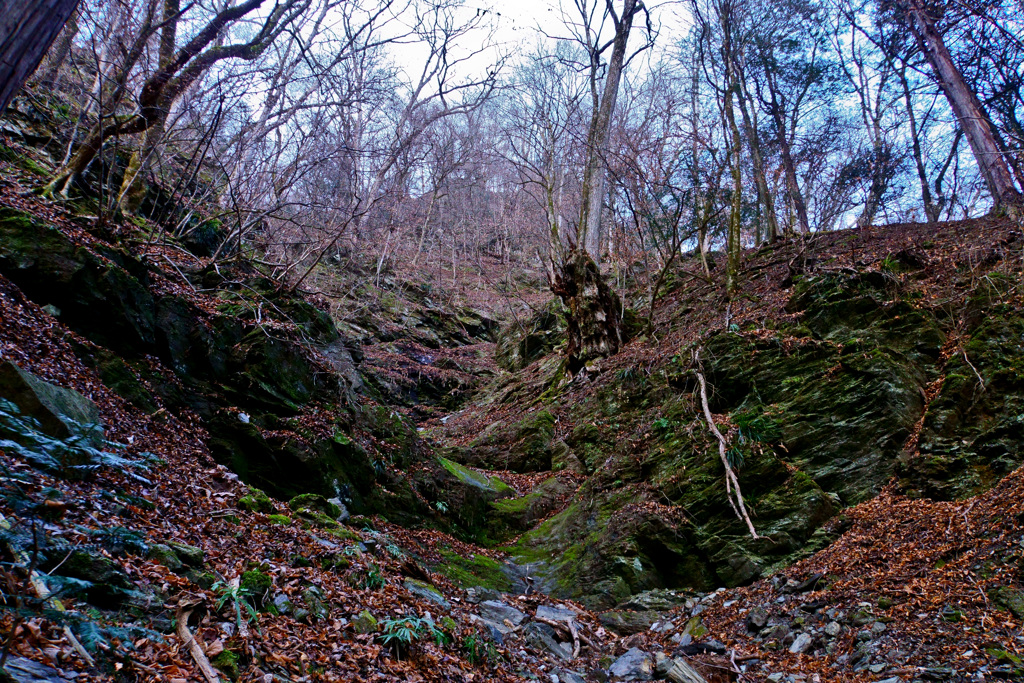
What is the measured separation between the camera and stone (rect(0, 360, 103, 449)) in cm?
353

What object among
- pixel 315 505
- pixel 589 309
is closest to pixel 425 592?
pixel 315 505

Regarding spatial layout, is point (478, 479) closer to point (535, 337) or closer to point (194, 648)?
point (194, 648)

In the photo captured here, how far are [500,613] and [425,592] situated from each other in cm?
121

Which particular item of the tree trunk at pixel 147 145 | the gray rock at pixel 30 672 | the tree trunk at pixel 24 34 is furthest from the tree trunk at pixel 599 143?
the gray rock at pixel 30 672

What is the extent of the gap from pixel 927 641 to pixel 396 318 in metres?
17.6

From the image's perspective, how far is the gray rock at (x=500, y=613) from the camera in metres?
5.69

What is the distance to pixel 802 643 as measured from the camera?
4.76 metres

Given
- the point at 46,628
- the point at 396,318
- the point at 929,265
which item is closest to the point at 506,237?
the point at 396,318

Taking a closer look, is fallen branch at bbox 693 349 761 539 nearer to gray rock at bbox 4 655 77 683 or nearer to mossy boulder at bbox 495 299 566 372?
gray rock at bbox 4 655 77 683

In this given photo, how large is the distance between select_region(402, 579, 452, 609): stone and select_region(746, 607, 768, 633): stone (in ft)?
10.3

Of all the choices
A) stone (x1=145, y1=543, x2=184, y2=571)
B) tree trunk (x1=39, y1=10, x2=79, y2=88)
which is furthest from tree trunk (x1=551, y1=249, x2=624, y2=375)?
tree trunk (x1=39, y1=10, x2=79, y2=88)

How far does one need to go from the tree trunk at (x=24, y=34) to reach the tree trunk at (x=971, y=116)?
14.1 meters

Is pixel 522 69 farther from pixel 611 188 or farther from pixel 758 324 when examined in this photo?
pixel 758 324

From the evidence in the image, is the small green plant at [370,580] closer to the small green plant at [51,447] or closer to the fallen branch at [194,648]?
the fallen branch at [194,648]
